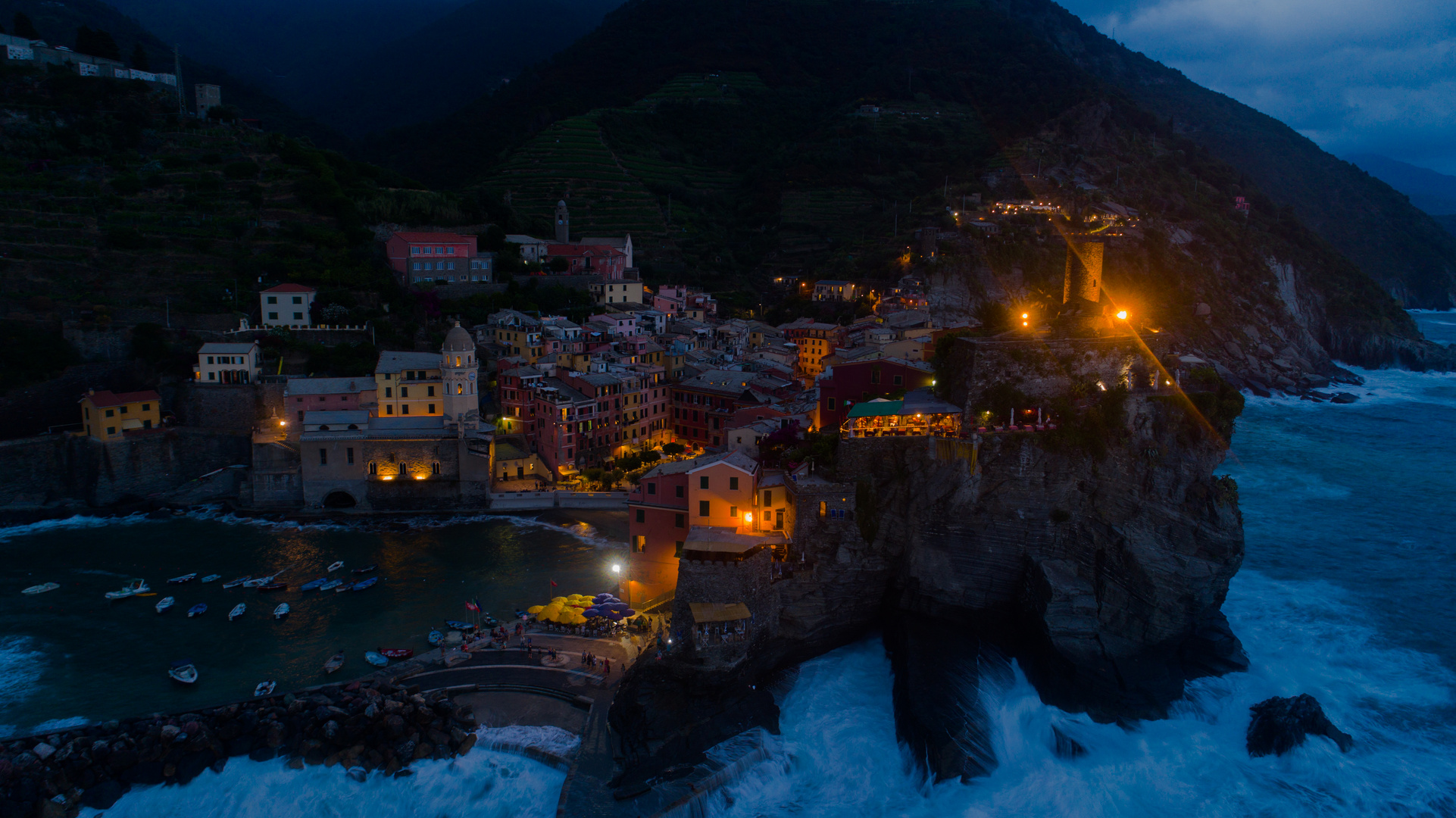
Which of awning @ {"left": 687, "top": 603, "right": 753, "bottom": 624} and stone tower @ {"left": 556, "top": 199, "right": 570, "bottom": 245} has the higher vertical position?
stone tower @ {"left": 556, "top": 199, "right": 570, "bottom": 245}

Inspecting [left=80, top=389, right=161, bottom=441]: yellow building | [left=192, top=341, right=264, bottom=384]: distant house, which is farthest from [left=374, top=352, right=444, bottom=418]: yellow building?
[left=80, top=389, right=161, bottom=441]: yellow building

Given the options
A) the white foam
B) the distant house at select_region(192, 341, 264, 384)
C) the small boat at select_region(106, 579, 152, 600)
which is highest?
the distant house at select_region(192, 341, 264, 384)

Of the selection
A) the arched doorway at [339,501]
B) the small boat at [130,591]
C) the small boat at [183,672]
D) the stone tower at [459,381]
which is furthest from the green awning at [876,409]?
the arched doorway at [339,501]

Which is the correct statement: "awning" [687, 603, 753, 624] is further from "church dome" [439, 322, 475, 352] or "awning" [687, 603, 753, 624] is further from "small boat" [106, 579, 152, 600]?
"church dome" [439, 322, 475, 352]

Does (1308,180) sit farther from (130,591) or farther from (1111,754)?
(130,591)

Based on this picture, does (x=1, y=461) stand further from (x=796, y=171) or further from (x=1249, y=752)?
(x=796, y=171)

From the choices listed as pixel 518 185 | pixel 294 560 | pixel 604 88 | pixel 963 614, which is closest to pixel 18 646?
pixel 294 560

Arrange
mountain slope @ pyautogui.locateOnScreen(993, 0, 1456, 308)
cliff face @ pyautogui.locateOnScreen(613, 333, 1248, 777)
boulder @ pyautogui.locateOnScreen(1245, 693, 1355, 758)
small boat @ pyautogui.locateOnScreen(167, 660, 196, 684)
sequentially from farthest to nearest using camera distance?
mountain slope @ pyautogui.locateOnScreen(993, 0, 1456, 308)
small boat @ pyautogui.locateOnScreen(167, 660, 196, 684)
cliff face @ pyautogui.locateOnScreen(613, 333, 1248, 777)
boulder @ pyautogui.locateOnScreen(1245, 693, 1355, 758)
